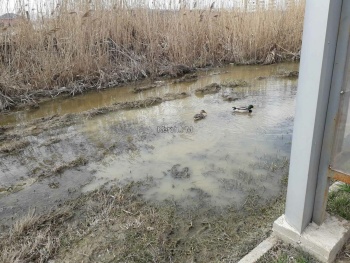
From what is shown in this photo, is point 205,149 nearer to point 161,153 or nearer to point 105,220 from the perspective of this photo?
point 161,153

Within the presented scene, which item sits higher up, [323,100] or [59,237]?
[323,100]

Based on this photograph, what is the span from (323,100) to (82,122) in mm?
3832

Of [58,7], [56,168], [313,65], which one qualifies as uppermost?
[58,7]

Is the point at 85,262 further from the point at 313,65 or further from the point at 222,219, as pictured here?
the point at 313,65

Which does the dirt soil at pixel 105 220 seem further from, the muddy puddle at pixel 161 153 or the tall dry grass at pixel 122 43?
the tall dry grass at pixel 122 43

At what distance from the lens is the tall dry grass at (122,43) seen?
6129 millimetres

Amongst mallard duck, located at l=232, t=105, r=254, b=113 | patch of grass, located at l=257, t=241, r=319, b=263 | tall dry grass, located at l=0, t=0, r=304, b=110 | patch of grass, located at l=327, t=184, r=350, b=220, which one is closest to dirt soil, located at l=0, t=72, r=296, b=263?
patch of grass, located at l=257, t=241, r=319, b=263

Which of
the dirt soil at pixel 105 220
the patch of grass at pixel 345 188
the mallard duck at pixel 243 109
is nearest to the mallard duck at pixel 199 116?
the mallard duck at pixel 243 109

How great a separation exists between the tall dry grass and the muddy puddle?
0.80 metres

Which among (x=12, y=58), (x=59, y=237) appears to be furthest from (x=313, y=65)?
(x=12, y=58)

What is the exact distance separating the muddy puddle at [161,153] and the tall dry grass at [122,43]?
80 centimetres

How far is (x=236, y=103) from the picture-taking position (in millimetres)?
5406

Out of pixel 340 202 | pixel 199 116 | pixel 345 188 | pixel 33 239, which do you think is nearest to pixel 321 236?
pixel 340 202

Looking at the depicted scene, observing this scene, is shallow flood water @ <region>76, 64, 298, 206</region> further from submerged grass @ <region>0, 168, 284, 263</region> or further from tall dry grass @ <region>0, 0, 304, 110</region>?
tall dry grass @ <region>0, 0, 304, 110</region>
